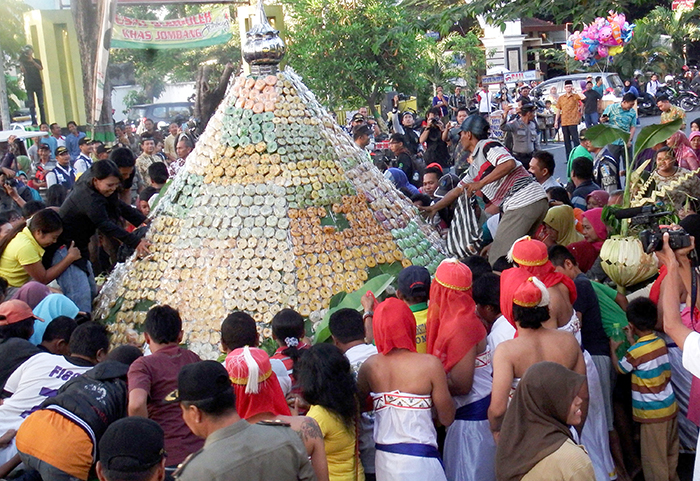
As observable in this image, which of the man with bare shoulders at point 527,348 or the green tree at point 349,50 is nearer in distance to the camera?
the man with bare shoulders at point 527,348

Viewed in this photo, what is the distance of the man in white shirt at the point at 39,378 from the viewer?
4598 millimetres

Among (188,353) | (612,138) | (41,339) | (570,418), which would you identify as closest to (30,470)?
(188,353)

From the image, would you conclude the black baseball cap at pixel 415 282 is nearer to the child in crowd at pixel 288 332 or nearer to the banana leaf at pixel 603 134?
the child in crowd at pixel 288 332

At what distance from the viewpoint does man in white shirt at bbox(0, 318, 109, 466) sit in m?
4.60

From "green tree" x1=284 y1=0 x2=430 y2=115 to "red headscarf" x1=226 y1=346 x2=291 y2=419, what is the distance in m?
14.3

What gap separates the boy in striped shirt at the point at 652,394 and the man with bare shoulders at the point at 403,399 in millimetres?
1629

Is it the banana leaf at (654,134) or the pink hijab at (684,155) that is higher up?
the banana leaf at (654,134)

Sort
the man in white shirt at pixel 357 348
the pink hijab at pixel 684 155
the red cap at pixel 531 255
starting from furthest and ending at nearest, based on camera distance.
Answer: the pink hijab at pixel 684 155 < the red cap at pixel 531 255 < the man in white shirt at pixel 357 348

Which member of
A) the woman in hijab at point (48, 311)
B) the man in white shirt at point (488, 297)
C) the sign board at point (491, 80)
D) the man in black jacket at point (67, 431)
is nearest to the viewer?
the man in black jacket at point (67, 431)

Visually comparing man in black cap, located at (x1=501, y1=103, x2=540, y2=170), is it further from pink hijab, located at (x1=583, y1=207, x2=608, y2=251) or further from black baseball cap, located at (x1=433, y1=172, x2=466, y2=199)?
pink hijab, located at (x1=583, y1=207, x2=608, y2=251)

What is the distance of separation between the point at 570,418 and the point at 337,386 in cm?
108

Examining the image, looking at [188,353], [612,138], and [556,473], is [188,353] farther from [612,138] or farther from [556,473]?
[612,138]

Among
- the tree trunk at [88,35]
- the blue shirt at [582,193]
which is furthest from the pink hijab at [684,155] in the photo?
the tree trunk at [88,35]

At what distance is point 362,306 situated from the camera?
5559mm
